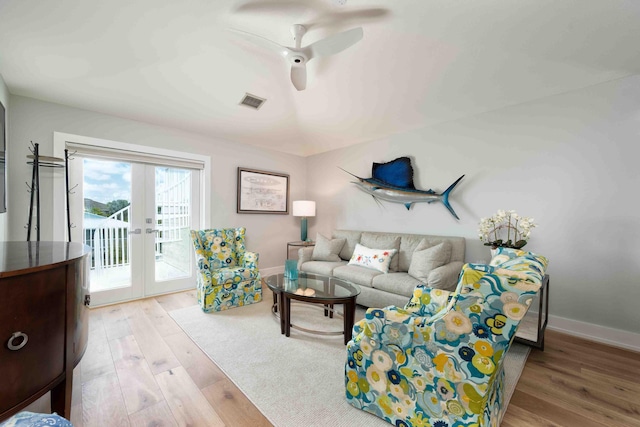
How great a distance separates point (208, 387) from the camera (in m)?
1.77

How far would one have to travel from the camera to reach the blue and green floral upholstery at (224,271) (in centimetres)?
305

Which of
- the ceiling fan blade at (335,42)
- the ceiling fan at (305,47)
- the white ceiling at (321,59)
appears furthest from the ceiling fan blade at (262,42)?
the white ceiling at (321,59)

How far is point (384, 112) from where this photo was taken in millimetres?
3393

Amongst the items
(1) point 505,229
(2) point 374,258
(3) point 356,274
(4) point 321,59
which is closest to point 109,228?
(3) point 356,274

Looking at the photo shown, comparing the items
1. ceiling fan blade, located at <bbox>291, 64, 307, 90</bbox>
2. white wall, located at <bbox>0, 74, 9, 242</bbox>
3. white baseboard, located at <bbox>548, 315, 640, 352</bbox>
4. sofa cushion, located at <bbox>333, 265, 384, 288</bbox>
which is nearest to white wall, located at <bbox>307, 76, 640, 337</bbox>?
white baseboard, located at <bbox>548, 315, 640, 352</bbox>

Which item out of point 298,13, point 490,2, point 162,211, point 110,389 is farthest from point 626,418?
point 162,211

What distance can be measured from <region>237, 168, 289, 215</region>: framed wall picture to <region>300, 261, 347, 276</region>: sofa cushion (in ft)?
4.60

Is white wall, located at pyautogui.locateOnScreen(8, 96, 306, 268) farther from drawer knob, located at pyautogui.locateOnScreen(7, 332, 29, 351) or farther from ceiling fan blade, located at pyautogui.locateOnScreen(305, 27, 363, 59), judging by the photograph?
drawer knob, located at pyautogui.locateOnScreen(7, 332, 29, 351)

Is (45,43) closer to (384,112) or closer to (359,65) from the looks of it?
(359,65)

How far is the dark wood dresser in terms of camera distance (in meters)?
0.85

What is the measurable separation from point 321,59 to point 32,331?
2.93 metres

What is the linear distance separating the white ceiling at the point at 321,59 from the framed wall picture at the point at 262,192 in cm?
121

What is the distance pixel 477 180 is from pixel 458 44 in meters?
1.55

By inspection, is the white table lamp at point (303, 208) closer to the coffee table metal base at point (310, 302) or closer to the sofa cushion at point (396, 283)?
the sofa cushion at point (396, 283)
